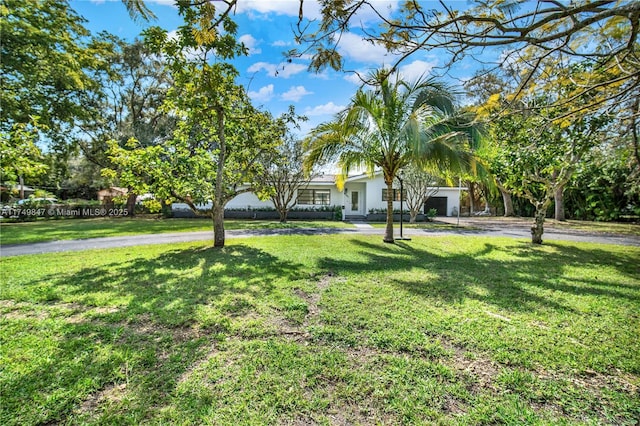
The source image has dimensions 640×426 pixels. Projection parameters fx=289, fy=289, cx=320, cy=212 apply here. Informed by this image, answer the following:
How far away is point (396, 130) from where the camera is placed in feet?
34.5

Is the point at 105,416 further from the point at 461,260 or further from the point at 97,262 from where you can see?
the point at 461,260

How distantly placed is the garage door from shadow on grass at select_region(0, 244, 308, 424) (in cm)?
2501

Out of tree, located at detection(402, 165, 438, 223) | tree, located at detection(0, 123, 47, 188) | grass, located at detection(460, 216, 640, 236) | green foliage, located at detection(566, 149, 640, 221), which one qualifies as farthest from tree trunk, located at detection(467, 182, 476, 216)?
tree, located at detection(0, 123, 47, 188)

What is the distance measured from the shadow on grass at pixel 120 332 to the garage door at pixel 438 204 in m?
25.0

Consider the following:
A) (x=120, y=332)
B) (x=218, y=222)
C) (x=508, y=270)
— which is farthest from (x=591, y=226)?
(x=120, y=332)

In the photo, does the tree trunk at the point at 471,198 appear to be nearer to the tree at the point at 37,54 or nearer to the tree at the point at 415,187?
the tree at the point at 415,187

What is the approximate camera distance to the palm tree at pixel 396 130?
9891 millimetres

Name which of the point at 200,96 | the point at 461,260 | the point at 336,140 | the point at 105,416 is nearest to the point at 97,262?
the point at 200,96

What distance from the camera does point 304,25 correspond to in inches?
163

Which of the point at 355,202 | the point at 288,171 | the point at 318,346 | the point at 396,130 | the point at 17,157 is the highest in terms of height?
the point at 396,130

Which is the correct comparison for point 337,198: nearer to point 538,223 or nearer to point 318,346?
point 538,223

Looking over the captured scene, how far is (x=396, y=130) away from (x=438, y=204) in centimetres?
2182

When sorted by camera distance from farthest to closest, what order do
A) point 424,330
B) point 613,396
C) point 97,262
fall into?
point 97,262, point 424,330, point 613,396

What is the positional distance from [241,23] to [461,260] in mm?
8587
